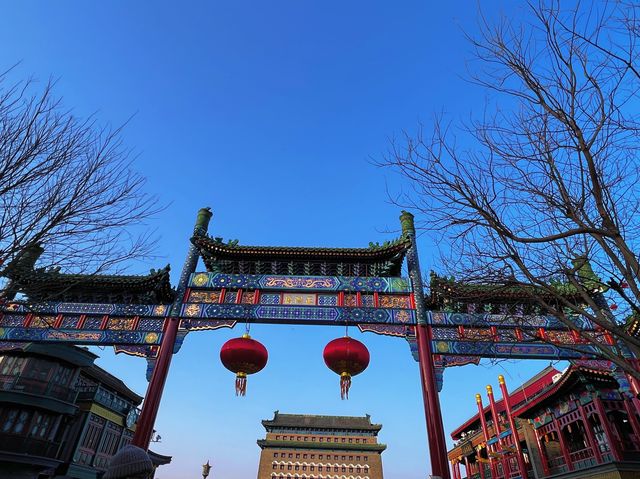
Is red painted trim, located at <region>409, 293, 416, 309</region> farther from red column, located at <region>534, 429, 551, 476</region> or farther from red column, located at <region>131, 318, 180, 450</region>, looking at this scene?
red column, located at <region>534, 429, 551, 476</region>

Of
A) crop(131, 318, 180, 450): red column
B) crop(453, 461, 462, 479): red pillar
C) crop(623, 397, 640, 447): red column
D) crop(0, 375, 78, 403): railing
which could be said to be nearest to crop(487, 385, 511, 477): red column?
crop(623, 397, 640, 447): red column

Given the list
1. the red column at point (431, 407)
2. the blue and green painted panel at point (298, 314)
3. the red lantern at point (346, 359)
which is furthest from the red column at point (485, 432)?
the red lantern at point (346, 359)

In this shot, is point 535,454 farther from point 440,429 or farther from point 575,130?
point 575,130

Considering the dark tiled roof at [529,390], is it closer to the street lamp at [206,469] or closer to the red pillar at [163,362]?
the street lamp at [206,469]

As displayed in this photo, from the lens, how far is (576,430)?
13336 mm

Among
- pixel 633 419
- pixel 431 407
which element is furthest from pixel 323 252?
pixel 633 419

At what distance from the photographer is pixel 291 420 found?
4162cm

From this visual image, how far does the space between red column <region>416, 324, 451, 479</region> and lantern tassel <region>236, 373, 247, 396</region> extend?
382cm

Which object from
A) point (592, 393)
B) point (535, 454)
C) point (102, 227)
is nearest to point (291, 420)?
point (535, 454)

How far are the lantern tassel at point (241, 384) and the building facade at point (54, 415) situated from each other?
11.1 metres

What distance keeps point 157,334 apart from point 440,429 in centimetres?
673

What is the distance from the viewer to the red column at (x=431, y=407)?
7527mm

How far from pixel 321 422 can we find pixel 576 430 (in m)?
31.6

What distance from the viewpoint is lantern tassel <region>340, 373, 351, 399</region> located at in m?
7.90
